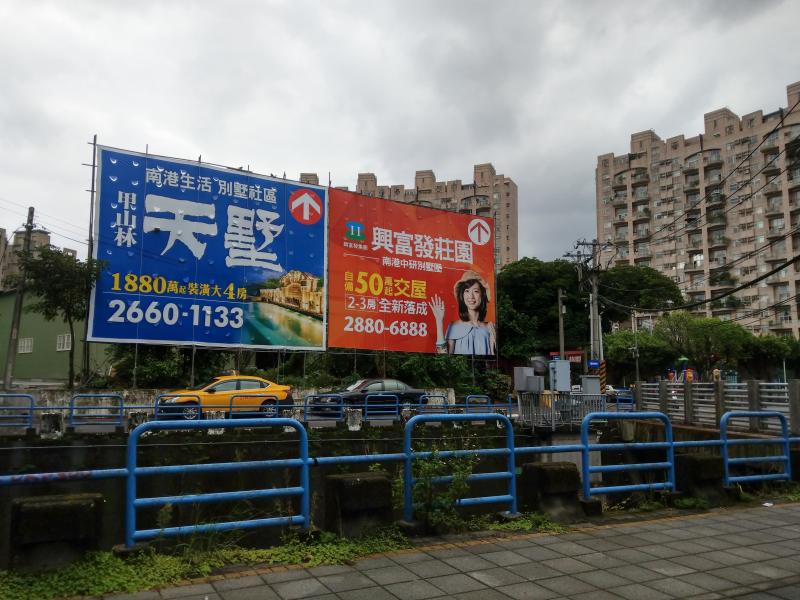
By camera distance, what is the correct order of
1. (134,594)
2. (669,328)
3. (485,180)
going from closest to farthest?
(134,594), (669,328), (485,180)

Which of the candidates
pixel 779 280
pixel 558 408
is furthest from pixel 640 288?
pixel 558 408

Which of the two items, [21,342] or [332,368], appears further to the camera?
[21,342]

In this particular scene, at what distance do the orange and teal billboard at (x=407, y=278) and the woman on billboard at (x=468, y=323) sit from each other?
0.04m

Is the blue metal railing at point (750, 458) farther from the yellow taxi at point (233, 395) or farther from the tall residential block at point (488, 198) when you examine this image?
the tall residential block at point (488, 198)

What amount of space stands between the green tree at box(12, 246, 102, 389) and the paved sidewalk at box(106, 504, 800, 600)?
18592 millimetres

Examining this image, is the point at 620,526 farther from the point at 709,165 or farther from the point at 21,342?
the point at 709,165

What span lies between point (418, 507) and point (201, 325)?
1651 cm

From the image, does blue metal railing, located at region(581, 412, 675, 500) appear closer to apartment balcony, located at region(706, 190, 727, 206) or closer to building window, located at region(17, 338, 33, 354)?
building window, located at region(17, 338, 33, 354)

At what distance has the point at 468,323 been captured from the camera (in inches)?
1042

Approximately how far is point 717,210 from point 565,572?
83.0 metres

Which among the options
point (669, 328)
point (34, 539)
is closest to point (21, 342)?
point (34, 539)

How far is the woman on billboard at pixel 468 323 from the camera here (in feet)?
84.3

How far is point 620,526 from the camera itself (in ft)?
21.7

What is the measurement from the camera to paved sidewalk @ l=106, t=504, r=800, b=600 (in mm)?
4426
